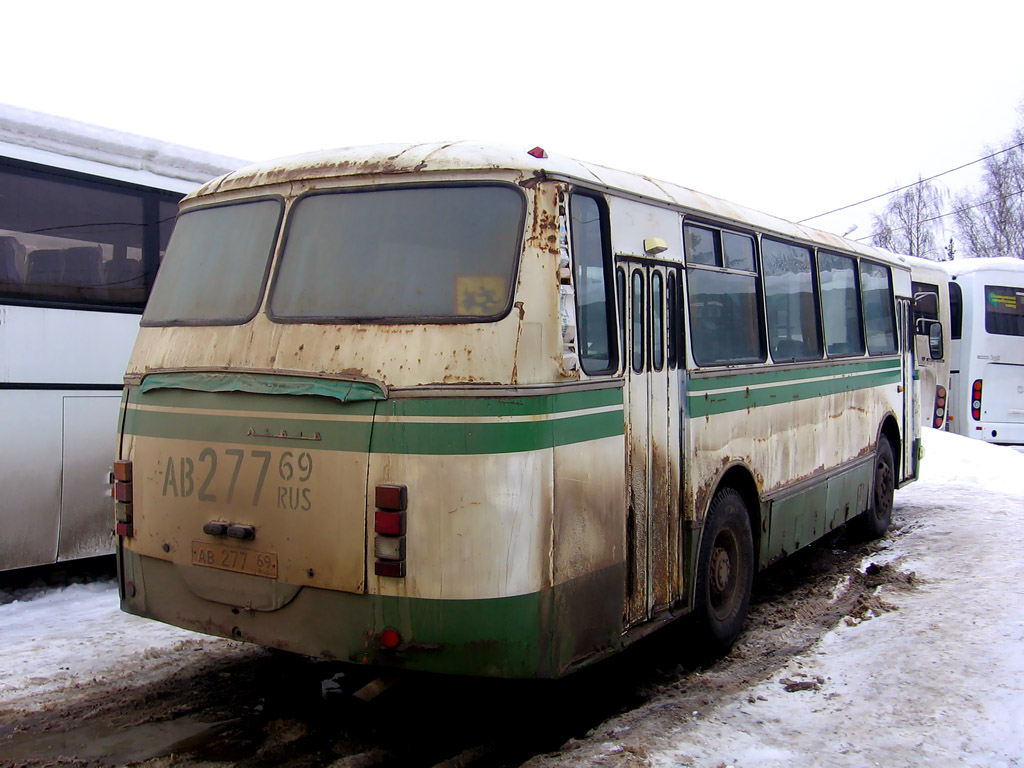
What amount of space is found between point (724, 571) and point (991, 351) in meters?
14.6

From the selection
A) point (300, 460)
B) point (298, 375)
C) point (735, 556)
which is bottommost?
point (735, 556)

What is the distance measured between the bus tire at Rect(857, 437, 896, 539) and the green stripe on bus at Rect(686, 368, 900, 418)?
908 millimetres

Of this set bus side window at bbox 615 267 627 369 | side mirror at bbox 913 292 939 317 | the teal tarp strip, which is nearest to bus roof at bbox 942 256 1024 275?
side mirror at bbox 913 292 939 317

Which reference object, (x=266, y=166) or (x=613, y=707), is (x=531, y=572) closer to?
(x=613, y=707)

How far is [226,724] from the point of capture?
478 cm

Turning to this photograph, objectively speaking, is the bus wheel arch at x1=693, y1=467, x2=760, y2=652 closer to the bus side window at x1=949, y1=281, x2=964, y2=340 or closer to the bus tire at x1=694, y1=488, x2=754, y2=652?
the bus tire at x1=694, y1=488, x2=754, y2=652

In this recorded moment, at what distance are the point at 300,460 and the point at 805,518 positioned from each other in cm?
463

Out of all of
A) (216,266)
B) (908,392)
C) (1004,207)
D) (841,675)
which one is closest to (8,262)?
(216,266)

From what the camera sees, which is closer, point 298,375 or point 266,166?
point 298,375

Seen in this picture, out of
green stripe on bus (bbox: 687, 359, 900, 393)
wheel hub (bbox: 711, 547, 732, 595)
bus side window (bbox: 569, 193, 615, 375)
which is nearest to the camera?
bus side window (bbox: 569, 193, 615, 375)

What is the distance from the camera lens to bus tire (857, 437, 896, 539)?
938 centimetres

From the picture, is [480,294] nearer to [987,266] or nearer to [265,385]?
[265,385]

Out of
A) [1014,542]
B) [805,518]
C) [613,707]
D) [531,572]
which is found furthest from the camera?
[1014,542]

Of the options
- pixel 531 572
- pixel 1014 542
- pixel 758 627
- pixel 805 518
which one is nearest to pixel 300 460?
pixel 531 572
